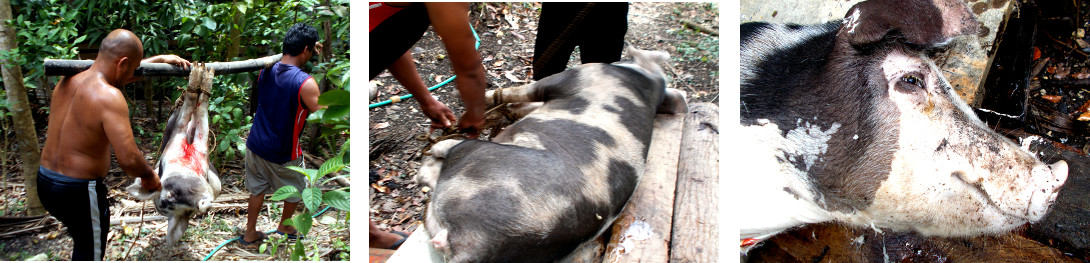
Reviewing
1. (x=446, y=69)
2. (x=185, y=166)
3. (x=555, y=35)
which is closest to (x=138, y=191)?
(x=185, y=166)

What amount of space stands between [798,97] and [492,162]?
987mm

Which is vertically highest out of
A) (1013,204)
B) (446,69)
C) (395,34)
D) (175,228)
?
(395,34)

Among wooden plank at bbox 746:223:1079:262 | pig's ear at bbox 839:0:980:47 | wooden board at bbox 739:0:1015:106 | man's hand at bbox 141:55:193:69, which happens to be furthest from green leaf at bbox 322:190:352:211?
pig's ear at bbox 839:0:980:47

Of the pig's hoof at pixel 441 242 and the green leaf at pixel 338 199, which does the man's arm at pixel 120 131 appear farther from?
the pig's hoof at pixel 441 242

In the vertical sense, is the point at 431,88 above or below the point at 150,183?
above

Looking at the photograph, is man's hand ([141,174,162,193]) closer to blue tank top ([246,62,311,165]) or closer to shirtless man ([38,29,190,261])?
shirtless man ([38,29,190,261])

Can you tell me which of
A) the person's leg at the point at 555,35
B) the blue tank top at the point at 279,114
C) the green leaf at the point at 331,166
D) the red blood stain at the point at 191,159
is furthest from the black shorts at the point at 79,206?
the person's leg at the point at 555,35

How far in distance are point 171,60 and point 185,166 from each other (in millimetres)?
346

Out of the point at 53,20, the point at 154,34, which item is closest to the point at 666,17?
the point at 154,34

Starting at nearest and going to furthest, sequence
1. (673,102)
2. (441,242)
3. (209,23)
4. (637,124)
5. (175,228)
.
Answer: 1. (441,242)
2. (209,23)
3. (175,228)
4. (637,124)
5. (673,102)

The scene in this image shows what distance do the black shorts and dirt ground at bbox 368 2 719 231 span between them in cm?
84

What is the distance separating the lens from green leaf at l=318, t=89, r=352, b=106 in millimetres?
1719

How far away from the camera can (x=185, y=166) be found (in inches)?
78.5

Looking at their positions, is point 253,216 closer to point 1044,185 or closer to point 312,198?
point 312,198
